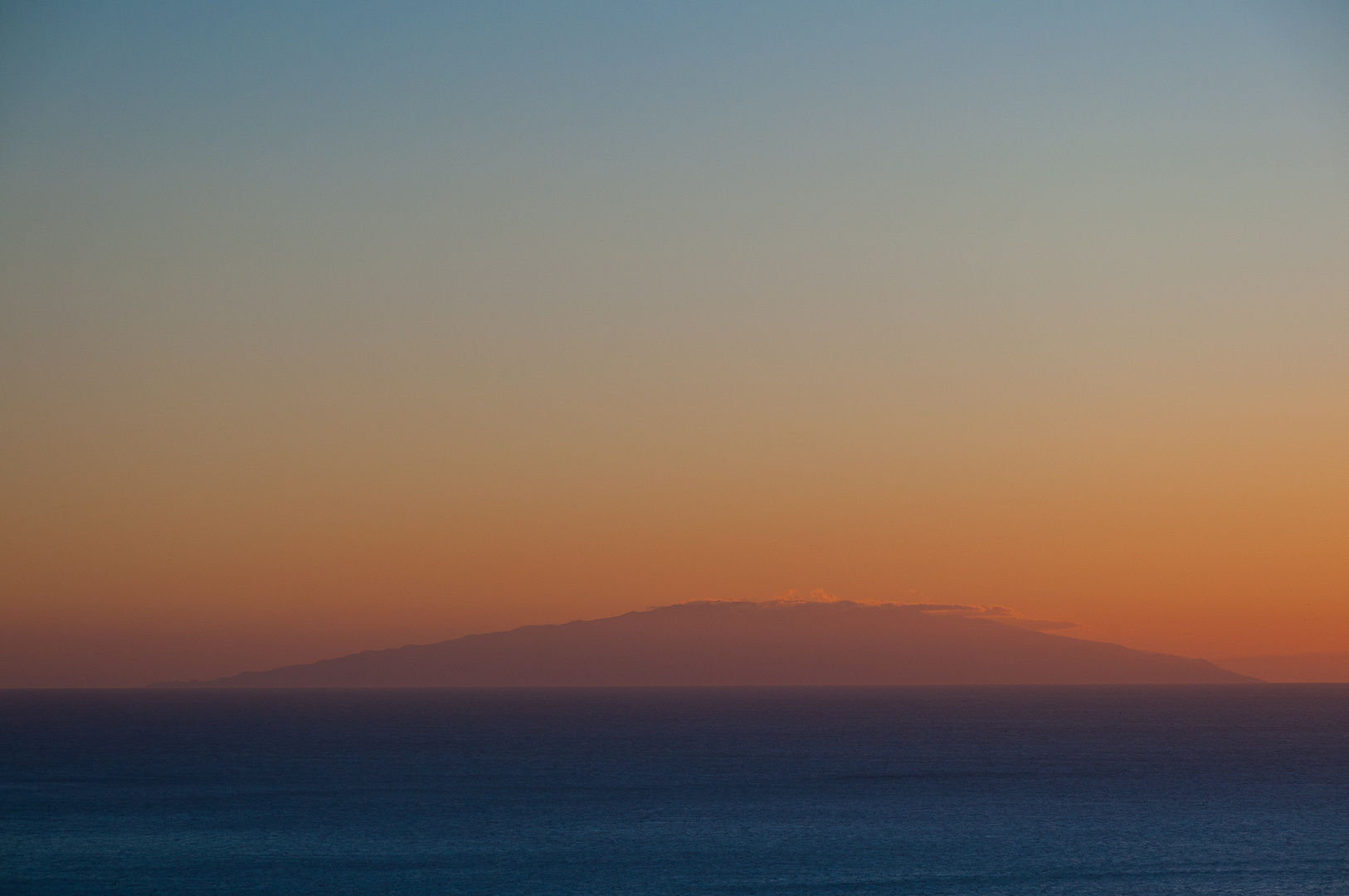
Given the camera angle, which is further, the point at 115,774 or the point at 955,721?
the point at 955,721

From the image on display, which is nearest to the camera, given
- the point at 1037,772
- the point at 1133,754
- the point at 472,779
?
the point at 472,779

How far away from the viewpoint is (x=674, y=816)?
71.5 metres

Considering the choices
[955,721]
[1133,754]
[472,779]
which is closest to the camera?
[472,779]

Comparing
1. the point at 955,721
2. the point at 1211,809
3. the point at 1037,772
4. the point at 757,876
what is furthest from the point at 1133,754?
the point at 757,876

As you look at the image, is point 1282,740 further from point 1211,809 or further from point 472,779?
point 472,779

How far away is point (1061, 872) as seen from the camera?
54.6 meters

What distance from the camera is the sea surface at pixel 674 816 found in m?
53.1

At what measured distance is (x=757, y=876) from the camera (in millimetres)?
53156

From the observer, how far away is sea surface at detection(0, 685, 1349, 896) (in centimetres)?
5309

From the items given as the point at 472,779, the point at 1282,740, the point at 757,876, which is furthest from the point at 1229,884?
the point at 1282,740

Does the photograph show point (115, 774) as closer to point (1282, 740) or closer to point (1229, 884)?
point (1229, 884)

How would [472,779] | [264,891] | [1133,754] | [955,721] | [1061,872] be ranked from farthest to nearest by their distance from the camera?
[955,721] → [1133,754] → [472,779] → [1061,872] → [264,891]

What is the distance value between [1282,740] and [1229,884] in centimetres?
9077

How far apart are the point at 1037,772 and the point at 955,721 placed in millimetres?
76919
